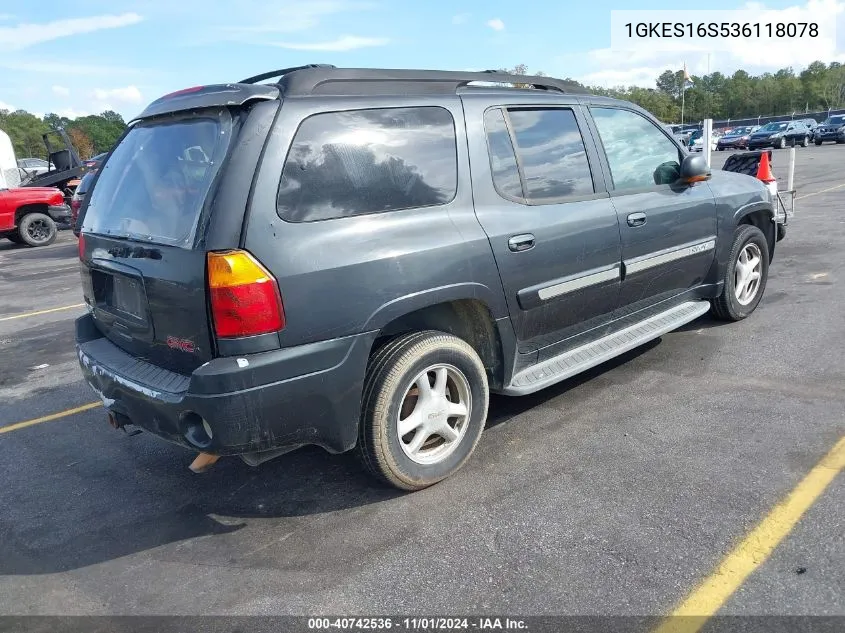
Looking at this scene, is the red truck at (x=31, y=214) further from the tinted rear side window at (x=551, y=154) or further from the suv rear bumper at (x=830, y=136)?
the suv rear bumper at (x=830, y=136)

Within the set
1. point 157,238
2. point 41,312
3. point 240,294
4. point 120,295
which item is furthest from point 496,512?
point 41,312

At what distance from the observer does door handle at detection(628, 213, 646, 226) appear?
4113 mm

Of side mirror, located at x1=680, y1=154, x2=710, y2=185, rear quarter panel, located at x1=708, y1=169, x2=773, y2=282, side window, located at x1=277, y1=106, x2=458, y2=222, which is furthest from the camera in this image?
rear quarter panel, located at x1=708, y1=169, x2=773, y2=282

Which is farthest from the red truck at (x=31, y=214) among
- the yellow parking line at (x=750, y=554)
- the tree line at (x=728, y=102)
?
the tree line at (x=728, y=102)

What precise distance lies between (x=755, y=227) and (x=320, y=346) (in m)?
4.07

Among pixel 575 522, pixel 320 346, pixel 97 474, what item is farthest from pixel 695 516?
pixel 97 474

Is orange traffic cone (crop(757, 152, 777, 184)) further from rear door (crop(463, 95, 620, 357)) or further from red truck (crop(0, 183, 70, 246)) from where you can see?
red truck (crop(0, 183, 70, 246))

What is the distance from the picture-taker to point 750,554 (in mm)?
2627

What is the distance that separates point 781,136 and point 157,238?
4270cm

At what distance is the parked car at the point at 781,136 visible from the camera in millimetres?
A: 38625

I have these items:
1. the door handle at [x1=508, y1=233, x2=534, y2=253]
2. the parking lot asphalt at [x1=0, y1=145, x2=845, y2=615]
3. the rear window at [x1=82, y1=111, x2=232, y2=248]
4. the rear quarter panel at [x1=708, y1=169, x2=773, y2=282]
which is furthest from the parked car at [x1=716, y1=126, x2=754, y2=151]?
the rear window at [x1=82, y1=111, x2=232, y2=248]

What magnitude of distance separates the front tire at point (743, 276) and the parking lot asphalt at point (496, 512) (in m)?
0.58

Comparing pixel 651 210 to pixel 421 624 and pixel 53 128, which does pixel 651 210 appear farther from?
pixel 53 128

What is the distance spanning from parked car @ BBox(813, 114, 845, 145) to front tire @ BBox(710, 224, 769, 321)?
38927 millimetres
